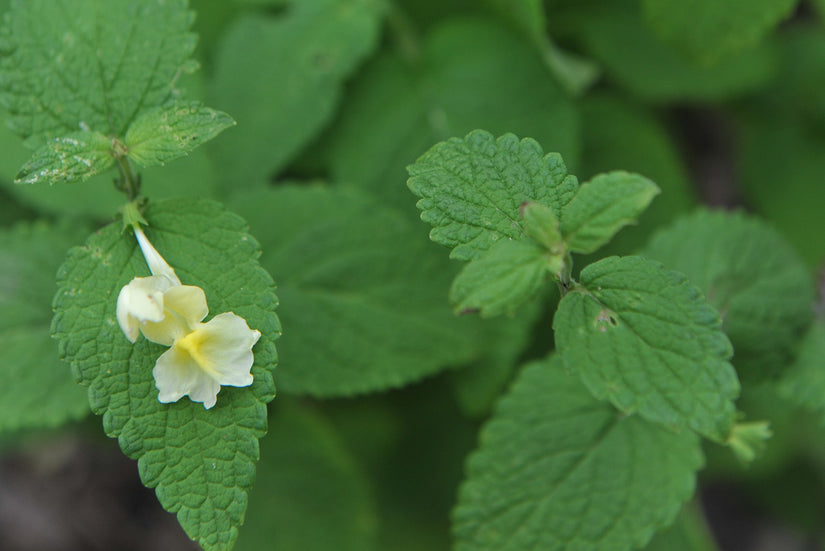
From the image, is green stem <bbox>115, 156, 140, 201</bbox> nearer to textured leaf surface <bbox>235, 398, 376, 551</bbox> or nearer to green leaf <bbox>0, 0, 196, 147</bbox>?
green leaf <bbox>0, 0, 196, 147</bbox>

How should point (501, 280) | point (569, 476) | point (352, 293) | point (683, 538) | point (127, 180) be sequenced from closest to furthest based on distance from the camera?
point (501, 280)
point (127, 180)
point (569, 476)
point (352, 293)
point (683, 538)

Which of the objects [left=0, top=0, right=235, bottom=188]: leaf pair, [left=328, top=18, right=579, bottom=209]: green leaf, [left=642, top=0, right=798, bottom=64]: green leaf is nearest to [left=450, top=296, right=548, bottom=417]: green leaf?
[left=328, top=18, right=579, bottom=209]: green leaf

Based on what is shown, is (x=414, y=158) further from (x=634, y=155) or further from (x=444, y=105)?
(x=634, y=155)

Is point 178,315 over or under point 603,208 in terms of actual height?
under

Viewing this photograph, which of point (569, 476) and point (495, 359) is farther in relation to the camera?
point (495, 359)

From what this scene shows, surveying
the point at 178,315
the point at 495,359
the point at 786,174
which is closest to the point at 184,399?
the point at 178,315

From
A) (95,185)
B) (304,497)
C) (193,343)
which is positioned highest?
(193,343)

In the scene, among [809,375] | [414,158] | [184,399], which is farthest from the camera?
[414,158]
